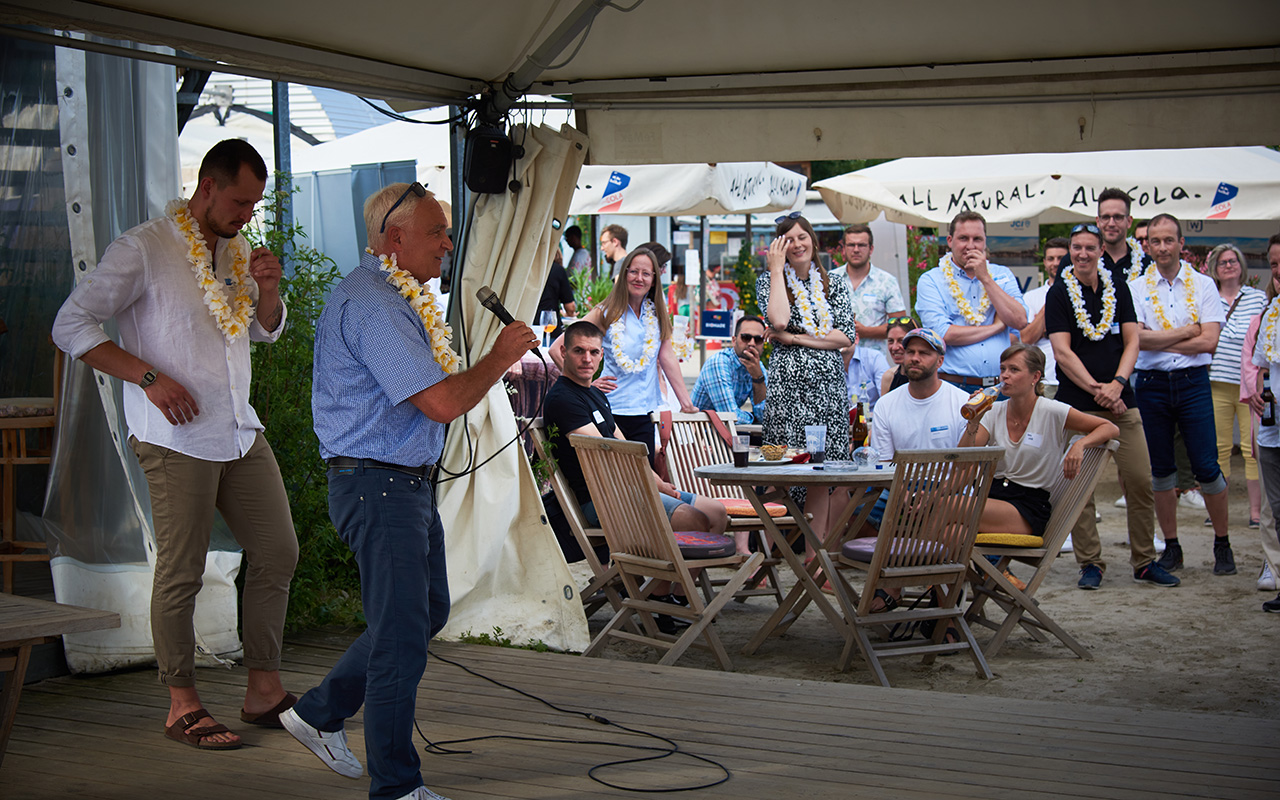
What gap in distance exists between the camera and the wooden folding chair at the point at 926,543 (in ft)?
14.9

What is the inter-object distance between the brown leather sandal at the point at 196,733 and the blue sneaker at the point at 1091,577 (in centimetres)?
477

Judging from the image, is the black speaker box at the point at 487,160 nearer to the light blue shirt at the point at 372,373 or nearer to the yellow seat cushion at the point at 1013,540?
the light blue shirt at the point at 372,373

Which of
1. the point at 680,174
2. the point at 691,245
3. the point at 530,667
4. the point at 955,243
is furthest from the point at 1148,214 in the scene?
the point at 691,245

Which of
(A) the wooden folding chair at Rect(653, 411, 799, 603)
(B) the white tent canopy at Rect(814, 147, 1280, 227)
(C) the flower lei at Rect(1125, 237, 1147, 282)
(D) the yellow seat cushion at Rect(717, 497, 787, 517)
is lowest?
(D) the yellow seat cushion at Rect(717, 497, 787, 517)

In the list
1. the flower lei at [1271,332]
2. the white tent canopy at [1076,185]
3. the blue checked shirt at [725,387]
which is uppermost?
the white tent canopy at [1076,185]

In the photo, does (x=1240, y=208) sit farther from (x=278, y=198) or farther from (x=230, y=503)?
(x=230, y=503)

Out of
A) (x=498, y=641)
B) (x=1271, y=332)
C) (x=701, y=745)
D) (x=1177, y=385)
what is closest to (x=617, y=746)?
(x=701, y=745)

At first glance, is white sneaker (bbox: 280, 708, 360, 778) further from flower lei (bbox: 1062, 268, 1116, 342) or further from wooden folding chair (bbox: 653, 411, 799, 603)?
flower lei (bbox: 1062, 268, 1116, 342)

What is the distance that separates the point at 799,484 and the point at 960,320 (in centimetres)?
275

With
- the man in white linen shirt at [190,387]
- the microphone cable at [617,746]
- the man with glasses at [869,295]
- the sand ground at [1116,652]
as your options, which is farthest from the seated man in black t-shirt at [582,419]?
the man with glasses at [869,295]

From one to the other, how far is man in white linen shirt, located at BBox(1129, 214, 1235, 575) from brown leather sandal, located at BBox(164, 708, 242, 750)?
17.9ft

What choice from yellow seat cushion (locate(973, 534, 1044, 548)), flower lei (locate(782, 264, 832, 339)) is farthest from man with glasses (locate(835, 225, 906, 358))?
yellow seat cushion (locate(973, 534, 1044, 548))

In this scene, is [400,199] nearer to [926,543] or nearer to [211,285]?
[211,285]

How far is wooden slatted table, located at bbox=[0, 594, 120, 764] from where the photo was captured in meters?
2.92
